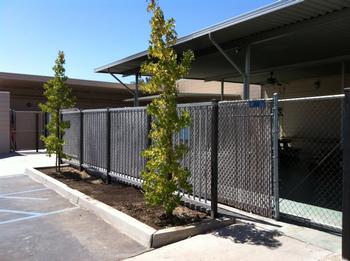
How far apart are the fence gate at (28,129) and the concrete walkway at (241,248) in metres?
18.7

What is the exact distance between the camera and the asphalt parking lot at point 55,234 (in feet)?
17.8

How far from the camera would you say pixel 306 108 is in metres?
17.6

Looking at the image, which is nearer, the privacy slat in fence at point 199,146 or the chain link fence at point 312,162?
the chain link fence at point 312,162

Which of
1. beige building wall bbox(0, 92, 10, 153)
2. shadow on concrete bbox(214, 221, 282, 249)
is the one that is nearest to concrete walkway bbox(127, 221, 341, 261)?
shadow on concrete bbox(214, 221, 282, 249)

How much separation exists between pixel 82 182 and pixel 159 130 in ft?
15.0

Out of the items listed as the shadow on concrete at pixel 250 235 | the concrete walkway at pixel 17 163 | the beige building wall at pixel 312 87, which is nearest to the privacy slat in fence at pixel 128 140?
the shadow on concrete at pixel 250 235

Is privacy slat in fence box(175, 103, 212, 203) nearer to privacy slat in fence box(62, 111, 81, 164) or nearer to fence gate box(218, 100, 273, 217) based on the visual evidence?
fence gate box(218, 100, 273, 217)

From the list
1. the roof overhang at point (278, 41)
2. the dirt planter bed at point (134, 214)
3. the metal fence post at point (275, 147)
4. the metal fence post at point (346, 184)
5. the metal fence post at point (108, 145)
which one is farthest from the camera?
the metal fence post at point (108, 145)

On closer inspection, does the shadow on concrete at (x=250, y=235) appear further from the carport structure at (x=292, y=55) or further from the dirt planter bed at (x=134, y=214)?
the carport structure at (x=292, y=55)

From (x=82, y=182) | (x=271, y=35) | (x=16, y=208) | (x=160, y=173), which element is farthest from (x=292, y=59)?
(x=16, y=208)

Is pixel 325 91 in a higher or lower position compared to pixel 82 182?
higher

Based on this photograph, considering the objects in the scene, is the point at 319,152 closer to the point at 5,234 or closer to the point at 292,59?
the point at 292,59

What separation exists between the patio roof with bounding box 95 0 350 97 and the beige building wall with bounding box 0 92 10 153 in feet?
25.5

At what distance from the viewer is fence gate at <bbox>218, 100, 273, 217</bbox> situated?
6.32m
